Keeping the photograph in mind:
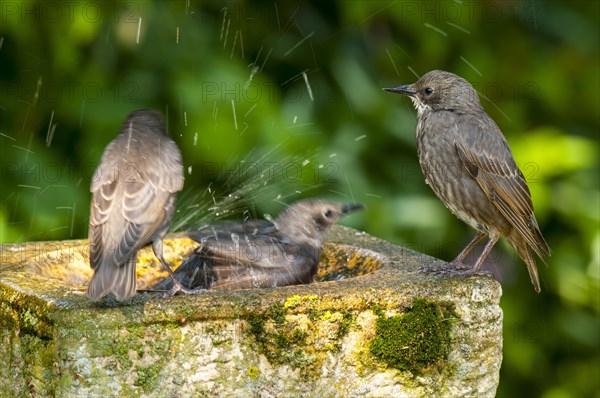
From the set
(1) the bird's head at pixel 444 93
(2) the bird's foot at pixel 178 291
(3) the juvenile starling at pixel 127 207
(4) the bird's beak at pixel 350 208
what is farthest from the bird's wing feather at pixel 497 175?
(2) the bird's foot at pixel 178 291

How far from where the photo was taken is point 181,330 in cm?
411

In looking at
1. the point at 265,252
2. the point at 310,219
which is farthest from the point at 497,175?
the point at 265,252

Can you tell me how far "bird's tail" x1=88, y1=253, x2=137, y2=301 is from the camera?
4.09 meters

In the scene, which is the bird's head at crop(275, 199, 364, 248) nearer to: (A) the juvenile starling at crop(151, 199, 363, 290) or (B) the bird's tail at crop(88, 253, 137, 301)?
(A) the juvenile starling at crop(151, 199, 363, 290)

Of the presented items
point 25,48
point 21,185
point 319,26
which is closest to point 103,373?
point 21,185

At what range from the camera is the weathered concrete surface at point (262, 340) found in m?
4.05

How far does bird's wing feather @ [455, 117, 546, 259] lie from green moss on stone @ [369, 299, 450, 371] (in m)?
1.05

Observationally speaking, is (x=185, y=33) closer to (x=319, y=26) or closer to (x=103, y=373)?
(x=319, y=26)

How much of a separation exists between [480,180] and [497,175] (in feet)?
0.33

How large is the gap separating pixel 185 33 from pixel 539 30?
237cm

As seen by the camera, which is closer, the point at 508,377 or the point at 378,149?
the point at 378,149

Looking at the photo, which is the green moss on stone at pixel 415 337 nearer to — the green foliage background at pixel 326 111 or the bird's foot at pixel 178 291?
the bird's foot at pixel 178 291

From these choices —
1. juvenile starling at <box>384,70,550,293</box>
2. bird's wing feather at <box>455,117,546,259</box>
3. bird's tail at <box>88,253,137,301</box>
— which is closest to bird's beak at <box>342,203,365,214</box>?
juvenile starling at <box>384,70,550,293</box>

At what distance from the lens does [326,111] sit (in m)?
6.68
